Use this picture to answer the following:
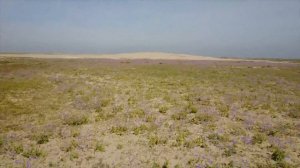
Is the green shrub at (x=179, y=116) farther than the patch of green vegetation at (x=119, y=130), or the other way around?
the green shrub at (x=179, y=116)

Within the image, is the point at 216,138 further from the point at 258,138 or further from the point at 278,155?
the point at 278,155

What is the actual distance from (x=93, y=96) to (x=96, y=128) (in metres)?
8.80

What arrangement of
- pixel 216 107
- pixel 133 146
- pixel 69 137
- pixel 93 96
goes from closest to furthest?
pixel 133 146 → pixel 69 137 → pixel 216 107 → pixel 93 96

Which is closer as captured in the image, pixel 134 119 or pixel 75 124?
pixel 75 124

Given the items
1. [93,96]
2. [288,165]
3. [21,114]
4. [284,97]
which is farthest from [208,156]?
[284,97]

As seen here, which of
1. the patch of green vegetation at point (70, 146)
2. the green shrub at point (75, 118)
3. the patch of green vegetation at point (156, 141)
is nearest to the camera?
the patch of green vegetation at point (70, 146)

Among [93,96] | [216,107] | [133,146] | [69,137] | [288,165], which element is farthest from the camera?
[93,96]

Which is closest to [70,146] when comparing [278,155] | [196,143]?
[196,143]

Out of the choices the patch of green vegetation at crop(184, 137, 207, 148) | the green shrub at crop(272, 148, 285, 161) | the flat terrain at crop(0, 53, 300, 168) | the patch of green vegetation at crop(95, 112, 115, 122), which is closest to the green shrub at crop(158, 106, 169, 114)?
the flat terrain at crop(0, 53, 300, 168)

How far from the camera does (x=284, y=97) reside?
22.2 m

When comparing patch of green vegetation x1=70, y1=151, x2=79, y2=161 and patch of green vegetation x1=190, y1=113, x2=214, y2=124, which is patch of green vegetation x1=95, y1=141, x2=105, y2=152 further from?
patch of green vegetation x1=190, y1=113, x2=214, y2=124

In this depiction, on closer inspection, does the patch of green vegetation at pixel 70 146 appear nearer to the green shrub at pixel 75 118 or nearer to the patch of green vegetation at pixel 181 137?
the green shrub at pixel 75 118

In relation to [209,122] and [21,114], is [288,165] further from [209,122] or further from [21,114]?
[21,114]

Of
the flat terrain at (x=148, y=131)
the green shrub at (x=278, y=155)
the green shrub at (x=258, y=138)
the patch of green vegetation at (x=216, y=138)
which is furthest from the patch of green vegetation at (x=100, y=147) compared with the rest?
the green shrub at (x=278, y=155)
